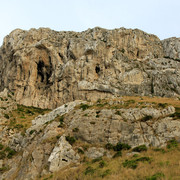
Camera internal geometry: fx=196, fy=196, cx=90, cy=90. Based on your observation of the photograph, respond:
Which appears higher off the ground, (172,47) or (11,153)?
(172,47)

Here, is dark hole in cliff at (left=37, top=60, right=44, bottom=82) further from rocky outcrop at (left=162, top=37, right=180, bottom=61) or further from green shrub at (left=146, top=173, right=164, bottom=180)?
green shrub at (left=146, top=173, right=164, bottom=180)

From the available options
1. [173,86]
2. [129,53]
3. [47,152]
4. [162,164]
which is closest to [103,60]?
[129,53]

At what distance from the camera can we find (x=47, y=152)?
24031 mm

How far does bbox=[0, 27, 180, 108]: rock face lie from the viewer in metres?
49.0

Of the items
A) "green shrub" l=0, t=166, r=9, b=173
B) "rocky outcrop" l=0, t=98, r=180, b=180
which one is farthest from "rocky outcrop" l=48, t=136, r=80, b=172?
"green shrub" l=0, t=166, r=9, b=173

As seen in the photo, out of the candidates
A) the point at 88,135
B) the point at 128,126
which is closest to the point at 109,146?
the point at 88,135

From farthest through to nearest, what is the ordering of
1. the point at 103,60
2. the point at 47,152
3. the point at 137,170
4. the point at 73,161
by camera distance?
the point at 103,60 < the point at 47,152 < the point at 73,161 < the point at 137,170

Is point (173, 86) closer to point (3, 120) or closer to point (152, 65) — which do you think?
point (152, 65)

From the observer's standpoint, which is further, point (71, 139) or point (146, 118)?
point (146, 118)

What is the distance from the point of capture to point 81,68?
5091cm

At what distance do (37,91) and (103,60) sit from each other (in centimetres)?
2017

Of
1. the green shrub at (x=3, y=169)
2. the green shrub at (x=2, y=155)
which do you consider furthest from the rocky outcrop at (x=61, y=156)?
the green shrub at (x=2, y=155)

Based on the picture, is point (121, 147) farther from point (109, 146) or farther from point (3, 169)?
point (3, 169)

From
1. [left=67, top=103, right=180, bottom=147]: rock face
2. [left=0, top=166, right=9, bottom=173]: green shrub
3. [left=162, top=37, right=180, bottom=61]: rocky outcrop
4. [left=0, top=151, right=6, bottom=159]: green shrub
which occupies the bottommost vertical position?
[left=0, top=166, right=9, bottom=173]: green shrub
